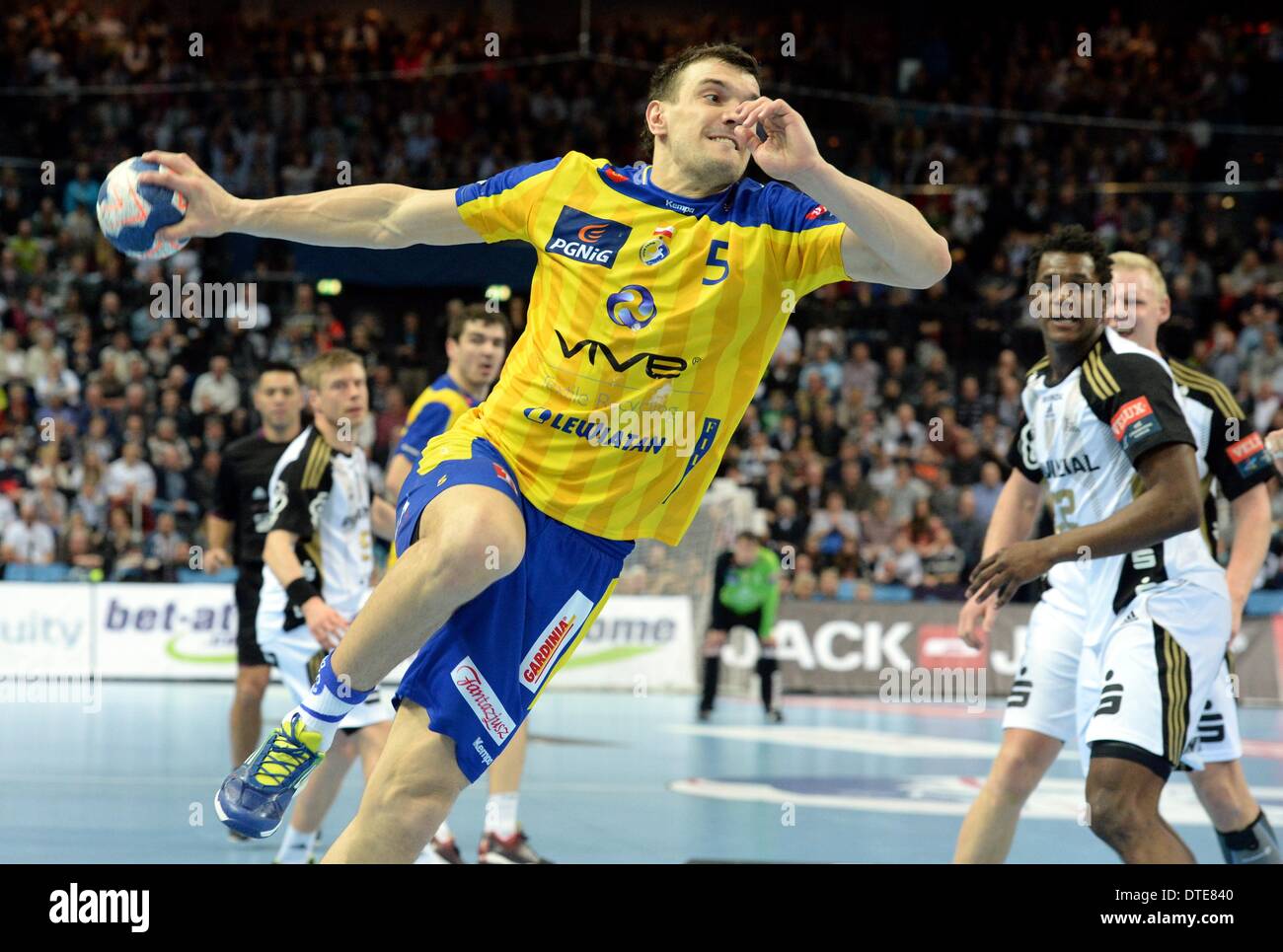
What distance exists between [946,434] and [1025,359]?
1.87m

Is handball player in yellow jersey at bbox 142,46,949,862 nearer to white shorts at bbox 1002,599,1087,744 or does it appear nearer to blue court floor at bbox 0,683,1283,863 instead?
white shorts at bbox 1002,599,1087,744

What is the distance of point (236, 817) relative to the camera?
13.2 feet

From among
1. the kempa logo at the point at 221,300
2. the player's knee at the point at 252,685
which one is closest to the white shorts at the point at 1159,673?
the player's knee at the point at 252,685

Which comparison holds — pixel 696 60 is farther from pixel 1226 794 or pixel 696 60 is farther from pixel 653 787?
pixel 653 787

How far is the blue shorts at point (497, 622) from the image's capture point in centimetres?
391

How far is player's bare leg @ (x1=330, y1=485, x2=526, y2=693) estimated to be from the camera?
3746mm

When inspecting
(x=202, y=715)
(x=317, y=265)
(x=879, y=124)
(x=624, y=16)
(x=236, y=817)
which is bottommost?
(x=202, y=715)

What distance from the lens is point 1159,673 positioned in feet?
15.0

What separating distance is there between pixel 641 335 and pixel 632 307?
0.09 meters

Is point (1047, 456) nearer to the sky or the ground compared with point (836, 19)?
nearer to the ground

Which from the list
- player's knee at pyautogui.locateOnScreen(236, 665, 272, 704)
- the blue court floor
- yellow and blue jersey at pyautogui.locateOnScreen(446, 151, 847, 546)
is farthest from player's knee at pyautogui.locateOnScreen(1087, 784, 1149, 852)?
player's knee at pyautogui.locateOnScreen(236, 665, 272, 704)

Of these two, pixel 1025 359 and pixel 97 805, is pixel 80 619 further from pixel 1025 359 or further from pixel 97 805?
pixel 1025 359

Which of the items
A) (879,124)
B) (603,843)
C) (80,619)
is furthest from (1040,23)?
(603,843)

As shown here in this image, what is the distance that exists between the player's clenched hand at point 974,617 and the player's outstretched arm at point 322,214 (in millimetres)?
2010
